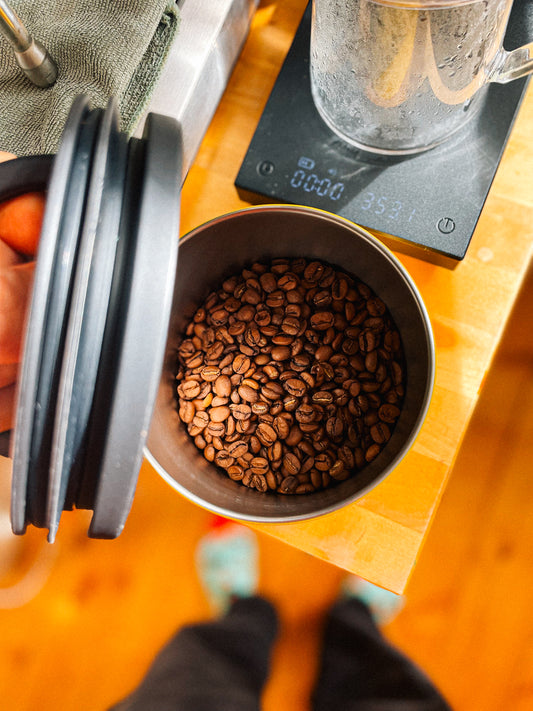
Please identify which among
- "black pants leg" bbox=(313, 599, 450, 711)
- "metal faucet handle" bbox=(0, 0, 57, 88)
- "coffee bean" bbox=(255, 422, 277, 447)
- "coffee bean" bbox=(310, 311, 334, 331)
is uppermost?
"metal faucet handle" bbox=(0, 0, 57, 88)

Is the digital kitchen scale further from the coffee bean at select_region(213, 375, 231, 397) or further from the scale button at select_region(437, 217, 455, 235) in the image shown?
the coffee bean at select_region(213, 375, 231, 397)

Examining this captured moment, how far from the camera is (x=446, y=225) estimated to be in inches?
25.2

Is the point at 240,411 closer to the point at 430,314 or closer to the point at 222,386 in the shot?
the point at 222,386

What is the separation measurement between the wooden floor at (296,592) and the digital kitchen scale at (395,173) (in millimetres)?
513

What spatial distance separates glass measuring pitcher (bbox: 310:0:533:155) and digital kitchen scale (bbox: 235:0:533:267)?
17mm

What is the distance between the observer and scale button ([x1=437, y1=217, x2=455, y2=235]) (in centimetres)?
64

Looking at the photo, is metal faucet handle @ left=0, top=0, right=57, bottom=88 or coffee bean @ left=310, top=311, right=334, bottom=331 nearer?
metal faucet handle @ left=0, top=0, right=57, bottom=88

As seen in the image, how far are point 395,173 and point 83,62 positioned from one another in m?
0.35

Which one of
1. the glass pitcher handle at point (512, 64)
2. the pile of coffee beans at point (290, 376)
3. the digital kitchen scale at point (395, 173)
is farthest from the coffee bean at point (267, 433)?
the glass pitcher handle at point (512, 64)

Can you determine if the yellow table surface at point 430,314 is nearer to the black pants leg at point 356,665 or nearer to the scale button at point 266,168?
the scale button at point 266,168

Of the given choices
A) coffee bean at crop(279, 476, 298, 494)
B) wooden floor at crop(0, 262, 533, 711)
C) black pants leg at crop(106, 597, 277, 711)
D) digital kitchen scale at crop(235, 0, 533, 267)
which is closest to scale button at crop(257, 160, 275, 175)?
digital kitchen scale at crop(235, 0, 533, 267)

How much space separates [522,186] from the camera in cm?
70

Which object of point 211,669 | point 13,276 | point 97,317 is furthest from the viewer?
point 211,669

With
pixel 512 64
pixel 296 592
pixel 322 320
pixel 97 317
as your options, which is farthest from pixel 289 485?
pixel 296 592
